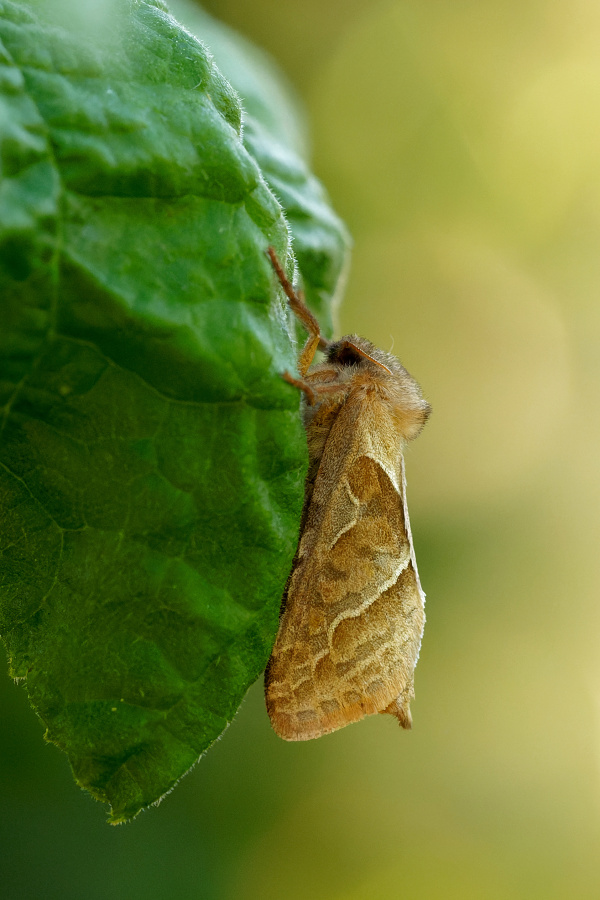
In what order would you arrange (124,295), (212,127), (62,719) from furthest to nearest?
1. (62,719)
2. (212,127)
3. (124,295)

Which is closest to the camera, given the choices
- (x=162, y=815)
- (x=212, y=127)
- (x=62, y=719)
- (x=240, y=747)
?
(x=212, y=127)

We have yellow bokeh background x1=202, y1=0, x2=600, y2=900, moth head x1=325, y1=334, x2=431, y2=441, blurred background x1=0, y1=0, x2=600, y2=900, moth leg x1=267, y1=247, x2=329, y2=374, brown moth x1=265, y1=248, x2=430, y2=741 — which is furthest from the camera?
yellow bokeh background x1=202, y1=0, x2=600, y2=900

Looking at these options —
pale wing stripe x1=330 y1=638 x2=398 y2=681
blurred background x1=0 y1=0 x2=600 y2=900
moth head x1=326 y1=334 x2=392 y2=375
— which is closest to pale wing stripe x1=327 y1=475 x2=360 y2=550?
pale wing stripe x1=330 y1=638 x2=398 y2=681

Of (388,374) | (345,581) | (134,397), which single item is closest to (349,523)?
(345,581)

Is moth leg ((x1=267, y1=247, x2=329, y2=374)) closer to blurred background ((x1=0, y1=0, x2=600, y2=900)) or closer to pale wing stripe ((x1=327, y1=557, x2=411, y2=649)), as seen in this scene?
pale wing stripe ((x1=327, y1=557, x2=411, y2=649))

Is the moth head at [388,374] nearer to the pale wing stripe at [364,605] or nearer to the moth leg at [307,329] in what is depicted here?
the moth leg at [307,329]

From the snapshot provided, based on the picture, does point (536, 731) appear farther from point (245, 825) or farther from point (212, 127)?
point (212, 127)

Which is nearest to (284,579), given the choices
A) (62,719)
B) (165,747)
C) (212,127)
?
(165,747)

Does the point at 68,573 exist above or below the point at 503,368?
above
